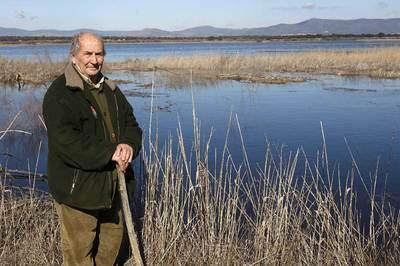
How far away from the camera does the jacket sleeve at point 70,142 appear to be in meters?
3.07

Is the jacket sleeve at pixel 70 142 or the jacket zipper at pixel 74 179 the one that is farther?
the jacket zipper at pixel 74 179

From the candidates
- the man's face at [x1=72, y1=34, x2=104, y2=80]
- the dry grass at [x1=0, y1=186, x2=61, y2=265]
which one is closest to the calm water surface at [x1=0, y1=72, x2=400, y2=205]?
the dry grass at [x1=0, y1=186, x2=61, y2=265]

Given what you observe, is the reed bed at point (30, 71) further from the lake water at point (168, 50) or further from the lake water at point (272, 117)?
the lake water at point (272, 117)

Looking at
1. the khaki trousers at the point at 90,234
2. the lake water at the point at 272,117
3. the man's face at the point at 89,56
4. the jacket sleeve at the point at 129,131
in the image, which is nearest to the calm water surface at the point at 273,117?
the lake water at the point at 272,117

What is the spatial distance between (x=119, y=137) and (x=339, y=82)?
18424 millimetres

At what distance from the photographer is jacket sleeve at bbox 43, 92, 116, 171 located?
3068 millimetres

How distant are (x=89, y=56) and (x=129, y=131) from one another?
60 cm

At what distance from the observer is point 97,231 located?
3.63 metres

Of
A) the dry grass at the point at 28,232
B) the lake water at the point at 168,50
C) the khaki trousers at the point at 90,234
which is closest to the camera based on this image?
the khaki trousers at the point at 90,234

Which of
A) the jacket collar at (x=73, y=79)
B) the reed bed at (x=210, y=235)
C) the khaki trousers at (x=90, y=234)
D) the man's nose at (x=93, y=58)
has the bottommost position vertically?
the reed bed at (x=210, y=235)

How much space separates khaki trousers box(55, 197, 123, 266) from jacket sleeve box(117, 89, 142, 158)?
412 millimetres

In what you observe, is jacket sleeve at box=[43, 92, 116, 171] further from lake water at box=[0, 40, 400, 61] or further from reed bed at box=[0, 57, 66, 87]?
lake water at box=[0, 40, 400, 61]

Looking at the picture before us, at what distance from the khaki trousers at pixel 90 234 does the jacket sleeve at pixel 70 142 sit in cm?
37

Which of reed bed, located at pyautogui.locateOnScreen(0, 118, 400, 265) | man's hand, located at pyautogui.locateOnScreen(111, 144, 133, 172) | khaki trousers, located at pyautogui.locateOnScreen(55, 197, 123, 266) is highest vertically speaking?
man's hand, located at pyautogui.locateOnScreen(111, 144, 133, 172)
